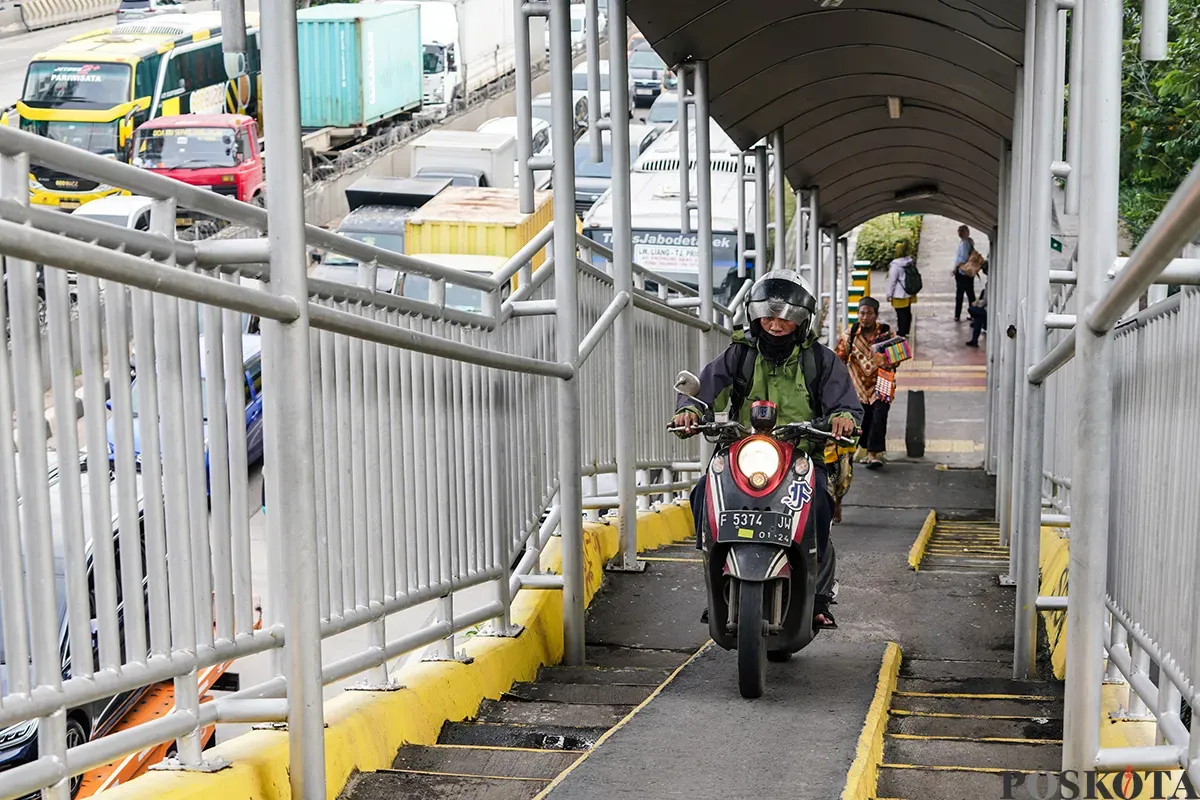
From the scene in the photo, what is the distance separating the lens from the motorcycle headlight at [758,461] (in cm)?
588

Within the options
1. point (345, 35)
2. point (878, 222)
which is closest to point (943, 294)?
point (878, 222)

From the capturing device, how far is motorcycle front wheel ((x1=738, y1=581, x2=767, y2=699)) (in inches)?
224

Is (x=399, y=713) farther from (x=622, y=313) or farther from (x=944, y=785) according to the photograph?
(x=622, y=313)

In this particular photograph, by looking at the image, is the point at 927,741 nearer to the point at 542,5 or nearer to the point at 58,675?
the point at 58,675

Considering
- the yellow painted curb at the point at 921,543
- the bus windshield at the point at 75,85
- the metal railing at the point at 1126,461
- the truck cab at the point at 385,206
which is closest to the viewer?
the metal railing at the point at 1126,461

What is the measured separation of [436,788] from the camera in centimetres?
452

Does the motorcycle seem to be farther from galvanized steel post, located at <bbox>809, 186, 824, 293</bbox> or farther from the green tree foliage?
galvanized steel post, located at <bbox>809, 186, 824, 293</bbox>

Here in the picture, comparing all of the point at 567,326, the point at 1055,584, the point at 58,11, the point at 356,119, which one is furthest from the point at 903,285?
the point at 58,11

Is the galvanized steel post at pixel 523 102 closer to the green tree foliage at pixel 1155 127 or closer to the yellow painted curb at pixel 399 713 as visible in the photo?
the yellow painted curb at pixel 399 713

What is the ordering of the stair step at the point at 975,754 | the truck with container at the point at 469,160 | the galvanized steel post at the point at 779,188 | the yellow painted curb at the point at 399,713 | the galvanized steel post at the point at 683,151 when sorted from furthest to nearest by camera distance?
the truck with container at the point at 469,160
the galvanized steel post at the point at 779,188
the galvanized steel post at the point at 683,151
the stair step at the point at 975,754
the yellow painted curb at the point at 399,713

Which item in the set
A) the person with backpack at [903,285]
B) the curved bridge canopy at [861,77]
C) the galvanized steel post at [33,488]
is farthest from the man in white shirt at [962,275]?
the galvanized steel post at [33,488]

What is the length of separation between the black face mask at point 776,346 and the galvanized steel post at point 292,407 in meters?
2.90

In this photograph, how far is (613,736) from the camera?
501 centimetres

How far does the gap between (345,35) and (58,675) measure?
31.9 meters
